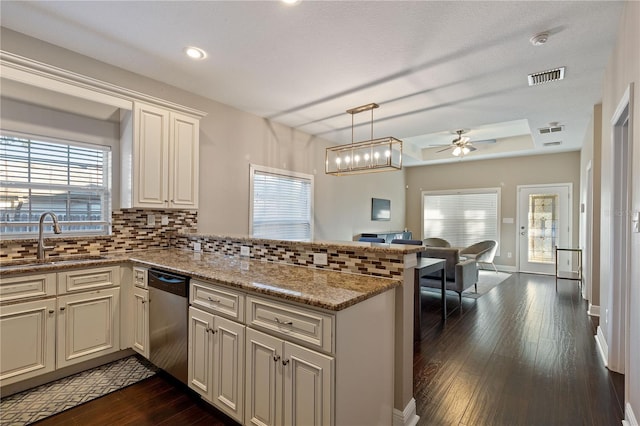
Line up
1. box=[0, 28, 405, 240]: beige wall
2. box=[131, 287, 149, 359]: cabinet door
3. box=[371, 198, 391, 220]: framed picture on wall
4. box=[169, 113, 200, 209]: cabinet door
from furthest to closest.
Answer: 1. box=[371, 198, 391, 220]: framed picture on wall
2. box=[169, 113, 200, 209]: cabinet door
3. box=[0, 28, 405, 240]: beige wall
4. box=[131, 287, 149, 359]: cabinet door

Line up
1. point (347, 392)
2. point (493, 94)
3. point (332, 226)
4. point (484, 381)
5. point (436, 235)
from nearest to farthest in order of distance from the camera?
point (347, 392) < point (484, 381) < point (493, 94) < point (332, 226) < point (436, 235)

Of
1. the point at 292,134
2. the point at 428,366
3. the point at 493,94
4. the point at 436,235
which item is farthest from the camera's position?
the point at 436,235

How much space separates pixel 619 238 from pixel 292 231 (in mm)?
3976

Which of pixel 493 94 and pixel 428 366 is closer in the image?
pixel 428 366

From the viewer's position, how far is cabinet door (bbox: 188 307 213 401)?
1.97 m

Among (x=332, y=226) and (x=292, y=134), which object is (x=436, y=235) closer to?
(x=332, y=226)

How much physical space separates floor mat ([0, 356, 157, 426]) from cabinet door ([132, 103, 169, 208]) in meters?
1.46

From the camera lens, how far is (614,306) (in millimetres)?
2490

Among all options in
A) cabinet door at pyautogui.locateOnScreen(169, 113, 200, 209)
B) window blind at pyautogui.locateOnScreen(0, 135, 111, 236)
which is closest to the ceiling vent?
cabinet door at pyautogui.locateOnScreen(169, 113, 200, 209)

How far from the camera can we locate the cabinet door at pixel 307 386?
1.41m

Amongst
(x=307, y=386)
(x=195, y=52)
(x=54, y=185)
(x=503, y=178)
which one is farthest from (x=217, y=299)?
(x=503, y=178)

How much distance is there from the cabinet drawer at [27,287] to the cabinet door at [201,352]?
1177 mm

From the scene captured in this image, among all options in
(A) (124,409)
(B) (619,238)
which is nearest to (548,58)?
(B) (619,238)

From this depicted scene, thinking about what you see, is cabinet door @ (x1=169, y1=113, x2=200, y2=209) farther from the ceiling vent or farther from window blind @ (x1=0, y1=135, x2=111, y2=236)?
the ceiling vent
